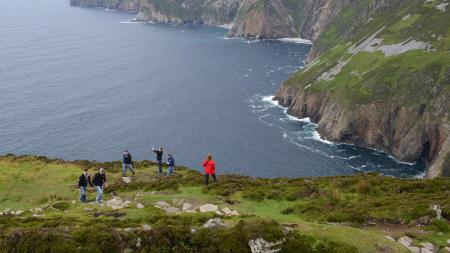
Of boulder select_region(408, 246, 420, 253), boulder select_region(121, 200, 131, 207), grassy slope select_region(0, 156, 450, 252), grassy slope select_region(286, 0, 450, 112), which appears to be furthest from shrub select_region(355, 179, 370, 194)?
grassy slope select_region(286, 0, 450, 112)

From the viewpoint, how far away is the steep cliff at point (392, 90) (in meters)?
122

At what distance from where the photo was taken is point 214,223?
2503 cm

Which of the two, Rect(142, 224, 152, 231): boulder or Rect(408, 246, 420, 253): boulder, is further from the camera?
Rect(408, 246, 420, 253): boulder

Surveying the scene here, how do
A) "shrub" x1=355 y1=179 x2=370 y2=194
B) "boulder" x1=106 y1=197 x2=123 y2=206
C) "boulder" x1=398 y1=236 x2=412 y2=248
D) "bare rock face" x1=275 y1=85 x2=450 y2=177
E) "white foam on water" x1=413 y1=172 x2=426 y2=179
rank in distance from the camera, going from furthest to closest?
"bare rock face" x1=275 y1=85 x2=450 y2=177, "white foam on water" x1=413 y1=172 x2=426 y2=179, "shrub" x1=355 y1=179 x2=370 y2=194, "boulder" x1=106 y1=197 x2=123 y2=206, "boulder" x1=398 y1=236 x2=412 y2=248

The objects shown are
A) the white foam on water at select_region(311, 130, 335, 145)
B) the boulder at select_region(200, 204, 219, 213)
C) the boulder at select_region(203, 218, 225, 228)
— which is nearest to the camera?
the boulder at select_region(203, 218, 225, 228)

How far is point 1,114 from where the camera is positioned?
493 ft

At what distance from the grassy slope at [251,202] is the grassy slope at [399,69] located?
95.2 m

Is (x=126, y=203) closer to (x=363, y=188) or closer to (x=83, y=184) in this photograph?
(x=83, y=184)

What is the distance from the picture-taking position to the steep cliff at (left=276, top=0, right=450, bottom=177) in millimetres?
121938

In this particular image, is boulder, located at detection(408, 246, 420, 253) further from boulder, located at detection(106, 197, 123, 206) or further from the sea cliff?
the sea cliff

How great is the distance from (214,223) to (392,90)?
122 meters

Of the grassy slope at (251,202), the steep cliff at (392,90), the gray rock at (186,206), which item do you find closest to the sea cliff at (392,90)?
the steep cliff at (392,90)

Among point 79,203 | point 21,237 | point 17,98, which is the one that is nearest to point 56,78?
point 17,98

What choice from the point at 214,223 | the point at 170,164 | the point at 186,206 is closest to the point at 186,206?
the point at 186,206
